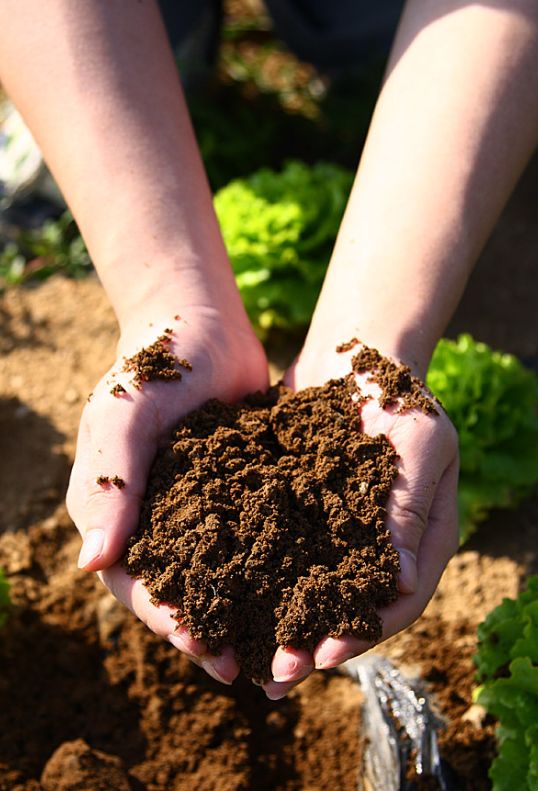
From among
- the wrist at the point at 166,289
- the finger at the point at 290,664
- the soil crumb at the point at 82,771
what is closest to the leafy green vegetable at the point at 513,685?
the finger at the point at 290,664

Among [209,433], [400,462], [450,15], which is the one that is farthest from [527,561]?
[450,15]

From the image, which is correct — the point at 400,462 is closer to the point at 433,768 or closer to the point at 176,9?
the point at 433,768

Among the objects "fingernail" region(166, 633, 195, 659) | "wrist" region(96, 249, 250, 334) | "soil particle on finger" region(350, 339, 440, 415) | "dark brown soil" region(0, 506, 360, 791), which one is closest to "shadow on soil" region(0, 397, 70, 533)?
"dark brown soil" region(0, 506, 360, 791)

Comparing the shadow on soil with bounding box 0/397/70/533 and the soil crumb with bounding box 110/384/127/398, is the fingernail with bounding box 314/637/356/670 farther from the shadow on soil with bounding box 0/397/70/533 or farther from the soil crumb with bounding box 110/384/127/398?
the shadow on soil with bounding box 0/397/70/533

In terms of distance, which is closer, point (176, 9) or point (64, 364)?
point (64, 364)

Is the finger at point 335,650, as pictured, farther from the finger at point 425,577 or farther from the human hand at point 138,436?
the human hand at point 138,436

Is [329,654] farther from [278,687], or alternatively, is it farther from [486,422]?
[486,422]
